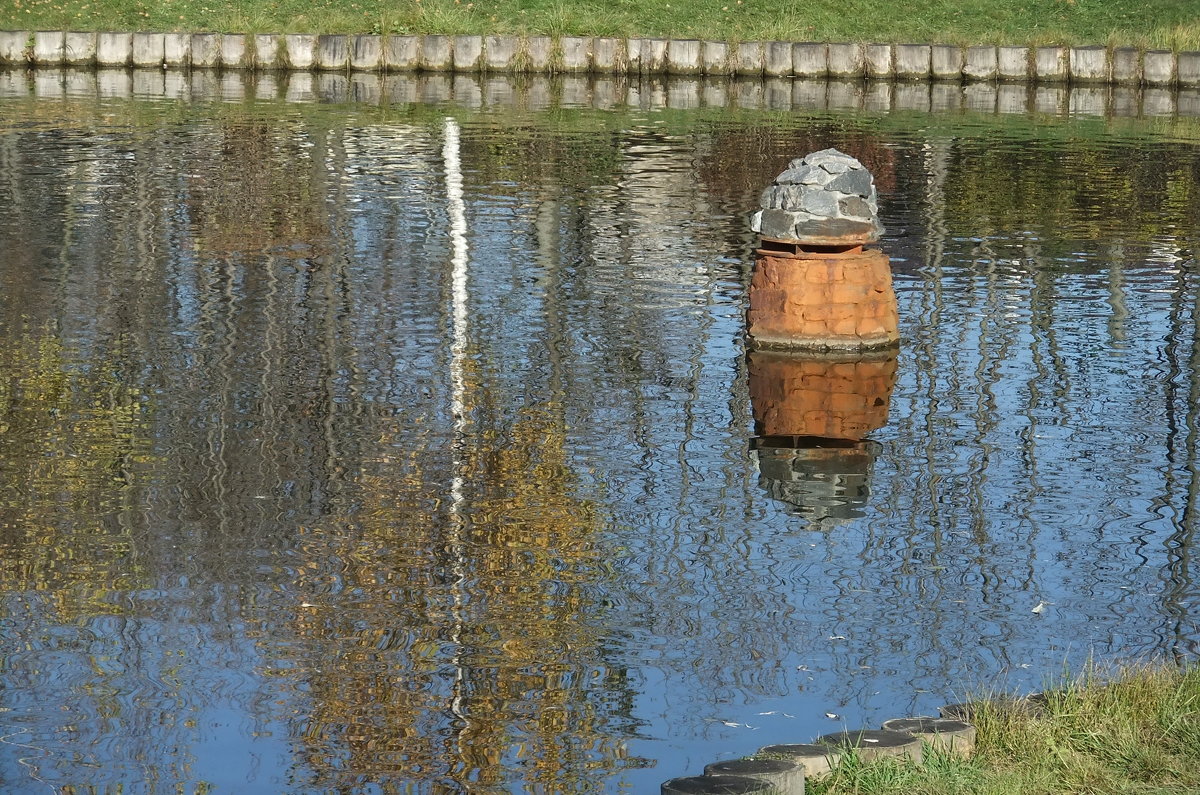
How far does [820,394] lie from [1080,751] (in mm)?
5057

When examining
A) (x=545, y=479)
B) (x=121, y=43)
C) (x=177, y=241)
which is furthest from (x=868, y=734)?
(x=121, y=43)

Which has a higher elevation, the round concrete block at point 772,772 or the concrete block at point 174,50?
the concrete block at point 174,50

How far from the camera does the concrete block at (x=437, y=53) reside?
29578 mm

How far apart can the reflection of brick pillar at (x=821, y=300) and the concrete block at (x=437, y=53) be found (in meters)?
19.4

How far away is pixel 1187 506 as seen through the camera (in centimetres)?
814

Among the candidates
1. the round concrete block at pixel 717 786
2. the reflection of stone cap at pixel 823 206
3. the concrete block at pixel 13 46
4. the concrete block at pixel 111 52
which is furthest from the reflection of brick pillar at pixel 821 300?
the concrete block at pixel 13 46

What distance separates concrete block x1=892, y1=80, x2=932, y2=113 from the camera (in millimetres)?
26906

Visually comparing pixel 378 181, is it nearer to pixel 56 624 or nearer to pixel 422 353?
pixel 422 353

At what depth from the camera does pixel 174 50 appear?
29.6 m

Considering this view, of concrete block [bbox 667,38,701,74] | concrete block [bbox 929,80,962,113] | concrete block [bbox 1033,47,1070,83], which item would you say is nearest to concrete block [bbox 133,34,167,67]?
concrete block [bbox 667,38,701,74]

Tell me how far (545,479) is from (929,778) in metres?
3.75

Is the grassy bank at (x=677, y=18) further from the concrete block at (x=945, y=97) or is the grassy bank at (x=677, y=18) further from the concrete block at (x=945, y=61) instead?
the concrete block at (x=945, y=97)

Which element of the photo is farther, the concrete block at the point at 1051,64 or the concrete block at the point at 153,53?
the concrete block at the point at 153,53

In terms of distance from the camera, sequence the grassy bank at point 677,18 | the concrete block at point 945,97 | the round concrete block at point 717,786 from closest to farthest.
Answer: the round concrete block at point 717,786
the concrete block at point 945,97
the grassy bank at point 677,18
